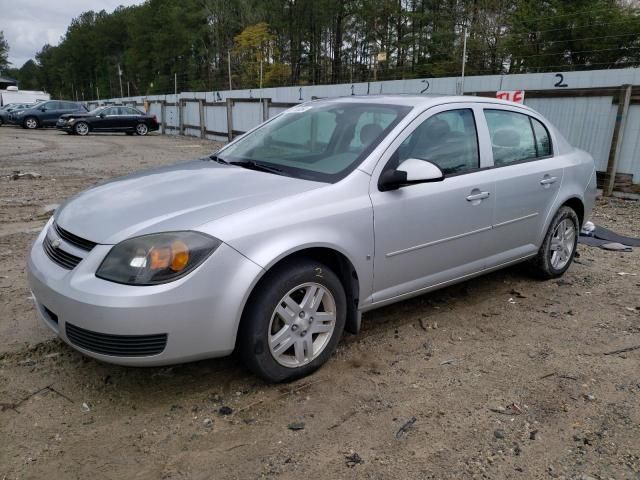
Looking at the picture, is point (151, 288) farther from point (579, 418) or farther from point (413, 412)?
point (579, 418)

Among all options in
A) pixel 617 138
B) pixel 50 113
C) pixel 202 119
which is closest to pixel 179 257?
pixel 617 138

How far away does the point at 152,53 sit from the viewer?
80750mm

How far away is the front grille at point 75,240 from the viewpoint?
2.73 m

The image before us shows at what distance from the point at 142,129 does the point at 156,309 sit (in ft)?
87.7

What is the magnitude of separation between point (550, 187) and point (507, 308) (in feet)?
3.64

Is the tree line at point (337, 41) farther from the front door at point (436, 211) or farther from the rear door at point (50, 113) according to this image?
the front door at point (436, 211)

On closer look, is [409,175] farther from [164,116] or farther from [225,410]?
[164,116]

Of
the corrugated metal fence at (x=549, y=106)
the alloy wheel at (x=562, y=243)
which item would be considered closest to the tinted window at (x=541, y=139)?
the alloy wheel at (x=562, y=243)

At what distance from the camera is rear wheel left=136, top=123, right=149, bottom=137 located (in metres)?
27.0

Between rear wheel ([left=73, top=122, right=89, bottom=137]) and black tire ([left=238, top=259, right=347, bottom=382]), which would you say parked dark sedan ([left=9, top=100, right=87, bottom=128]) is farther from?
black tire ([left=238, top=259, right=347, bottom=382])

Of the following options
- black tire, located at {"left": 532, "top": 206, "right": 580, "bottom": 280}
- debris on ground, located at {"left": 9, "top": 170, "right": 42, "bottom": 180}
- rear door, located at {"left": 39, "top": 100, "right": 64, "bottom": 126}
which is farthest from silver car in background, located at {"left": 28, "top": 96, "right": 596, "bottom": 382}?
rear door, located at {"left": 39, "top": 100, "right": 64, "bottom": 126}

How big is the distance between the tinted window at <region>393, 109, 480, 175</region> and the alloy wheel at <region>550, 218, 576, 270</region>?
4.66 feet

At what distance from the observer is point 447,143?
12.4 feet

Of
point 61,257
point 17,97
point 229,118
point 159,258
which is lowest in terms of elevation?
point 17,97
